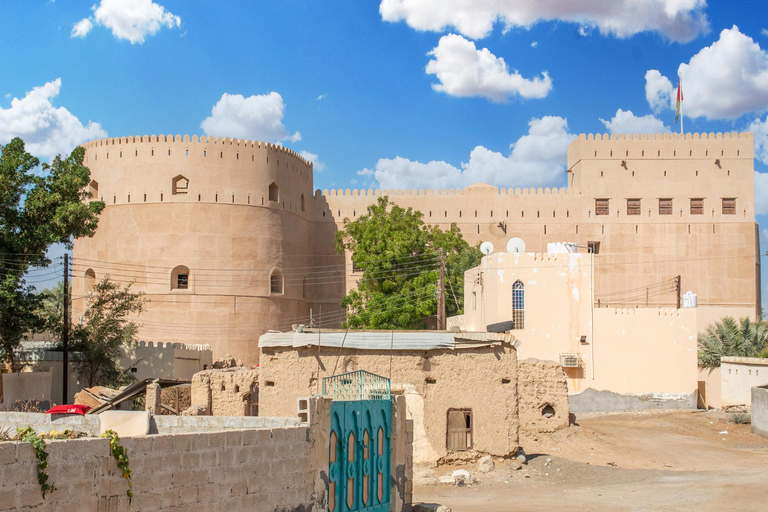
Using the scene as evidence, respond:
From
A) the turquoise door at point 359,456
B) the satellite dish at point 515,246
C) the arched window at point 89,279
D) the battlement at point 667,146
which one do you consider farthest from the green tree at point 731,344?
the arched window at point 89,279

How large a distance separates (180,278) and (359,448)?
2323 cm

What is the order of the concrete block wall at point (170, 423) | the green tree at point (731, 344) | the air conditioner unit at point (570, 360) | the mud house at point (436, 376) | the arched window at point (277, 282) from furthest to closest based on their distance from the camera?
the arched window at point (277, 282) < the green tree at point (731, 344) < the air conditioner unit at point (570, 360) < the mud house at point (436, 376) < the concrete block wall at point (170, 423)

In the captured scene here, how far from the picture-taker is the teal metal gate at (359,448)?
27.7 feet

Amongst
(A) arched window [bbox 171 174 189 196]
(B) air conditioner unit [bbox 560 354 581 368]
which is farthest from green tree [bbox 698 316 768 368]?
(A) arched window [bbox 171 174 189 196]

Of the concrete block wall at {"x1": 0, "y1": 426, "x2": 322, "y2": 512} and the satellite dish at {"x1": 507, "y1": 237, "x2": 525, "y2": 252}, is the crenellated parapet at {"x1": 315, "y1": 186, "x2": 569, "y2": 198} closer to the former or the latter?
the satellite dish at {"x1": 507, "y1": 237, "x2": 525, "y2": 252}

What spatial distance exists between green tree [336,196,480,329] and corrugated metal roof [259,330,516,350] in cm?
1623

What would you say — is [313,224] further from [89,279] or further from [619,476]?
[619,476]

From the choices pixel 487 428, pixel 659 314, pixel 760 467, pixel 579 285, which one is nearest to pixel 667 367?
pixel 659 314

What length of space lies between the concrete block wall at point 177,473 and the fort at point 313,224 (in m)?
23.4

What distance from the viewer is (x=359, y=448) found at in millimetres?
9047

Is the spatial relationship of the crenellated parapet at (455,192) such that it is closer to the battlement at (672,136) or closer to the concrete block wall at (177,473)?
the battlement at (672,136)

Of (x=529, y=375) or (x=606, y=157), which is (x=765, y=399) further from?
(x=606, y=157)

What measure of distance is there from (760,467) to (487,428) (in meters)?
5.15

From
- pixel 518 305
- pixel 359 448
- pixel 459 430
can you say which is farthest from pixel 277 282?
pixel 359 448
